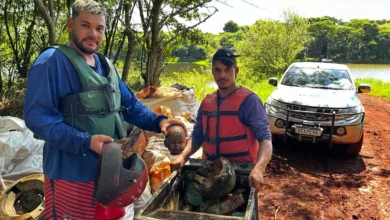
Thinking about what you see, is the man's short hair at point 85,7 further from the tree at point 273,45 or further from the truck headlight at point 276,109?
the tree at point 273,45

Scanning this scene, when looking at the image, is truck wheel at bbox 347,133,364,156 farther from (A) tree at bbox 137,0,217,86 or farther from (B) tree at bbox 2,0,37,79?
(B) tree at bbox 2,0,37,79

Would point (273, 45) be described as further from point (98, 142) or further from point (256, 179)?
point (98, 142)

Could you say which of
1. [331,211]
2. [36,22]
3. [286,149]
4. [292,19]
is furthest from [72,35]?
[292,19]

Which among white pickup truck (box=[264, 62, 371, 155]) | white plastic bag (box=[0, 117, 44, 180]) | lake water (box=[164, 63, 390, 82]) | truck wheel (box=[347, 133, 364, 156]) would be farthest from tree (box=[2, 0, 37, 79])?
truck wheel (box=[347, 133, 364, 156])

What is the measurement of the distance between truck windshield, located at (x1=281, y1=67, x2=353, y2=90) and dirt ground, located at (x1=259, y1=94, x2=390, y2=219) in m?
1.28

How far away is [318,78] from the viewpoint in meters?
7.00

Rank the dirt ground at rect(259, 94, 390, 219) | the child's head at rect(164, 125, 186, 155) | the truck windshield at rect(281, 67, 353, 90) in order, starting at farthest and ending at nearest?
1. the truck windshield at rect(281, 67, 353, 90)
2. the dirt ground at rect(259, 94, 390, 219)
3. the child's head at rect(164, 125, 186, 155)

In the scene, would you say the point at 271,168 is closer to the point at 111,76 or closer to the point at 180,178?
the point at 180,178

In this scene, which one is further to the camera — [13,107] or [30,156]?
[13,107]

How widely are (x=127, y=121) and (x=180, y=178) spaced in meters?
0.58

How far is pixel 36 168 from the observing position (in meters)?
3.81

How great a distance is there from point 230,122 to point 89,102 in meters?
1.04

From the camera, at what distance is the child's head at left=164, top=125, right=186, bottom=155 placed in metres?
2.21

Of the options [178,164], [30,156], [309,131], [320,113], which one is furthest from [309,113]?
[30,156]
